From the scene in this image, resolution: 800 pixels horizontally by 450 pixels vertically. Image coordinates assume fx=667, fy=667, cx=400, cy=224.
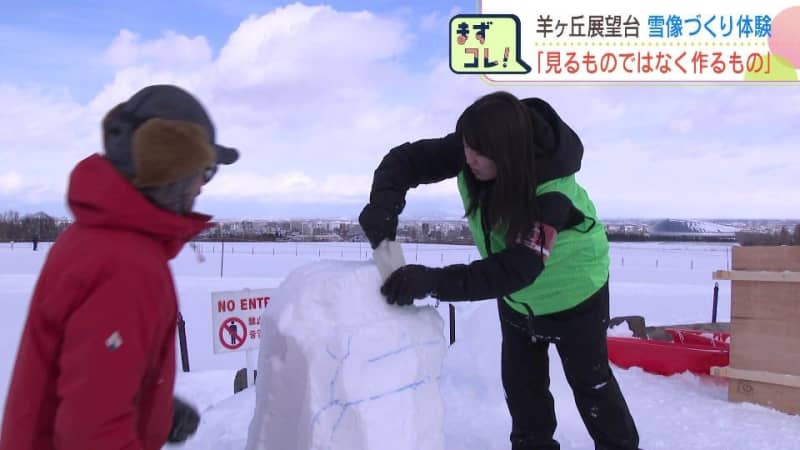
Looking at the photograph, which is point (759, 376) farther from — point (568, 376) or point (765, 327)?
point (568, 376)

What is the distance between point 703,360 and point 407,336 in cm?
292

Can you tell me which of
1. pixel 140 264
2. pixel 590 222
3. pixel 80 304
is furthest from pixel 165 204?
pixel 590 222

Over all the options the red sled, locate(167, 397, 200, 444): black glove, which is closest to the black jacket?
locate(167, 397, 200, 444): black glove

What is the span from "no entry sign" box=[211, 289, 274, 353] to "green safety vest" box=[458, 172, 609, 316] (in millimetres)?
2558

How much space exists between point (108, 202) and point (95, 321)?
24 cm

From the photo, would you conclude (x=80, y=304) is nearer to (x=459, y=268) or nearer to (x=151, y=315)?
(x=151, y=315)

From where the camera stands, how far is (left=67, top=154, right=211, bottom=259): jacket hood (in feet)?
4.34

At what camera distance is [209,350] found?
25.3ft

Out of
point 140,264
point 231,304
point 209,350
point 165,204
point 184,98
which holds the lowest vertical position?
point 209,350

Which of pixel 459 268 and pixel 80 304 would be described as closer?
pixel 80 304

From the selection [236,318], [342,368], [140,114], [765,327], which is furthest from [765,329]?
[140,114]

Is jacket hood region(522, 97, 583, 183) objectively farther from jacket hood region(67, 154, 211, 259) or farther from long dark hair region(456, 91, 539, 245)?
jacket hood region(67, 154, 211, 259)

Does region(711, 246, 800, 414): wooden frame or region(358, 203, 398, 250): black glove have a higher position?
region(358, 203, 398, 250): black glove

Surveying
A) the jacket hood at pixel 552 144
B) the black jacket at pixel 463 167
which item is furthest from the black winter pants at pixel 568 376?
the jacket hood at pixel 552 144
